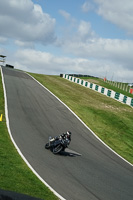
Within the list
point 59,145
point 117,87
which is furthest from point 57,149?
point 117,87

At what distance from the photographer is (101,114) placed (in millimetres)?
29297

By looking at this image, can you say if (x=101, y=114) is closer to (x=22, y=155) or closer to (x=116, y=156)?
(x=116, y=156)

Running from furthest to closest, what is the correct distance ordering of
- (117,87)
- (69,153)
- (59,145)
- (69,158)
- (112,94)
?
(117,87) → (112,94) → (69,153) → (59,145) → (69,158)

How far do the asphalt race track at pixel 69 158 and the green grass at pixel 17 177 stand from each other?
0.59 meters

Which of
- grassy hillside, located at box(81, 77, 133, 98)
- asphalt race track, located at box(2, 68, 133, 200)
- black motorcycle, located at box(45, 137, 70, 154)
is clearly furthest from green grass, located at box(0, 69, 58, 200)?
grassy hillside, located at box(81, 77, 133, 98)

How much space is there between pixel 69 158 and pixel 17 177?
16.7 ft

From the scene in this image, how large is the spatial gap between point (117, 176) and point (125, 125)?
13432 millimetres

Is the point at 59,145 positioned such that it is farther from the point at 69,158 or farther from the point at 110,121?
the point at 110,121

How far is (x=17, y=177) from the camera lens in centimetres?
1062

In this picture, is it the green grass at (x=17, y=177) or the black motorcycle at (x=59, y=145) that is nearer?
the green grass at (x=17, y=177)

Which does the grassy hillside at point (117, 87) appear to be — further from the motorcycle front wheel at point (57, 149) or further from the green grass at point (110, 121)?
the motorcycle front wheel at point (57, 149)

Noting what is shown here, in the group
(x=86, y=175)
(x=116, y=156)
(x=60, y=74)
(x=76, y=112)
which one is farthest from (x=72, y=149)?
(x=60, y=74)

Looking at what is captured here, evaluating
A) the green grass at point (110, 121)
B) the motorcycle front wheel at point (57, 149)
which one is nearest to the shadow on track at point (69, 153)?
the motorcycle front wheel at point (57, 149)

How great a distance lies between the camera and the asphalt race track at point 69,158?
11242mm
